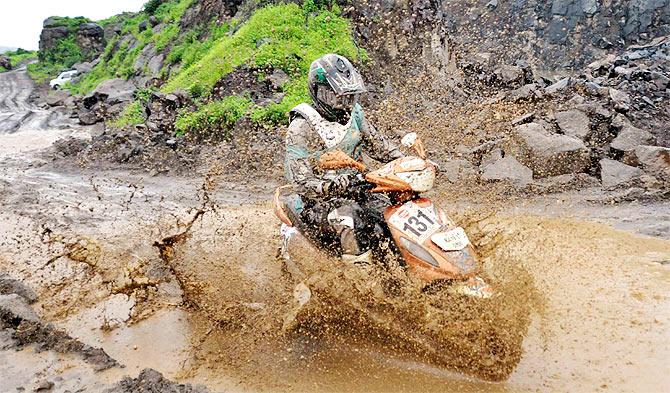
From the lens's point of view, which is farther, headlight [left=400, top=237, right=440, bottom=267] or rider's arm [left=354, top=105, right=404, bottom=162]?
rider's arm [left=354, top=105, right=404, bottom=162]

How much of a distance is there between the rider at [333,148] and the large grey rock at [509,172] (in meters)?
5.16

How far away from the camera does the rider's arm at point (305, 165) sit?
171 inches

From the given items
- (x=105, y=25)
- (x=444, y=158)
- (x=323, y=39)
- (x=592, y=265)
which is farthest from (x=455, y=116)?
(x=105, y=25)

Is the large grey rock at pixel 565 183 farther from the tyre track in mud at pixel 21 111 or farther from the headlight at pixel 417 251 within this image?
the tyre track in mud at pixel 21 111

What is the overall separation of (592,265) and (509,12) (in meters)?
42.5

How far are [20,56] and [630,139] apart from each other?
46.6m

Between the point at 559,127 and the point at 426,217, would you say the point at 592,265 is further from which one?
the point at 559,127

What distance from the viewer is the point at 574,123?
1077 cm

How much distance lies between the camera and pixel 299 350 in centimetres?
479

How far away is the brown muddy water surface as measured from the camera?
4273 mm

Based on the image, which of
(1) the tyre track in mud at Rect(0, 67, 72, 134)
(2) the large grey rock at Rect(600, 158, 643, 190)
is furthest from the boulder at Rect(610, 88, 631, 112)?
(1) the tyre track in mud at Rect(0, 67, 72, 134)

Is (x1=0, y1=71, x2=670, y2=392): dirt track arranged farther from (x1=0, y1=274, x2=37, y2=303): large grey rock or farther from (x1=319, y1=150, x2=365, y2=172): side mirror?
(x1=319, y1=150, x2=365, y2=172): side mirror

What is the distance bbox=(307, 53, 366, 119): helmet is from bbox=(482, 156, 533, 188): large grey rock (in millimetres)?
5433

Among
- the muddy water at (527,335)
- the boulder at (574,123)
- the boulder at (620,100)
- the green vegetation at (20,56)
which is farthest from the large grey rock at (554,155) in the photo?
the green vegetation at (20,56)
